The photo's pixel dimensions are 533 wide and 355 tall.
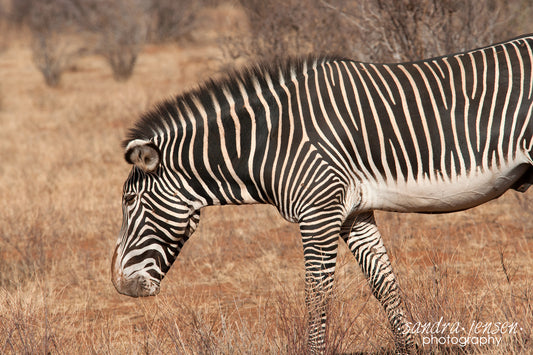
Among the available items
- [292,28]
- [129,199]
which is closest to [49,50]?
[292,28]

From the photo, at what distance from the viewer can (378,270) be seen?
4043mm

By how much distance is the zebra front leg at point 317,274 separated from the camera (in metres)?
3.66

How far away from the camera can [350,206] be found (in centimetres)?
374

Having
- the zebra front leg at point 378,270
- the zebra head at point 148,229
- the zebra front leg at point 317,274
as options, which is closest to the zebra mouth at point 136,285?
the zebra head at point 148,229

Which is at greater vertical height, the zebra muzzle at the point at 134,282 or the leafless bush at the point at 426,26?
the leafless bush at the point at 426,26

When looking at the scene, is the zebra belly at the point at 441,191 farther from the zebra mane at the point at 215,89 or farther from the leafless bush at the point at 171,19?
the leafless bush at the point at 171,19

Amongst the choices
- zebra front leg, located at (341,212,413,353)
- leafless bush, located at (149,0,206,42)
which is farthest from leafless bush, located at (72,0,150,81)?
zebra front leg, located at (341,212,413,353)

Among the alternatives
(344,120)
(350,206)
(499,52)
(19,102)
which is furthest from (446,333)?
(19,102)

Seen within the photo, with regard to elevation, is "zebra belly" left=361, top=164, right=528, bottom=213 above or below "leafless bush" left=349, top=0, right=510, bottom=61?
below

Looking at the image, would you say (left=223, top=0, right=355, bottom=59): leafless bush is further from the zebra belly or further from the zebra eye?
the zebra eye

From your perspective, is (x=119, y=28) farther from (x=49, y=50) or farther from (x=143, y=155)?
(x=143, y=155)

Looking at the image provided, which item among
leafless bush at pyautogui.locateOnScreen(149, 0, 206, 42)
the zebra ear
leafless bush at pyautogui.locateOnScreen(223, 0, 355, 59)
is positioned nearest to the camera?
the zebra ear

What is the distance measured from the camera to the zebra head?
393 cm

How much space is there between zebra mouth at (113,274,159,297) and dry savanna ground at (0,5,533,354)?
0.61 ft
